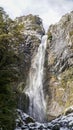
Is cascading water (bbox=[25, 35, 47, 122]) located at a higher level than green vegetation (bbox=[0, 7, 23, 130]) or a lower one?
lower

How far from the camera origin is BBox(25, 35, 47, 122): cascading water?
217 feet

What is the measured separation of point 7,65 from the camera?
19.0 metres

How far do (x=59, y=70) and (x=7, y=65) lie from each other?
54163 millimetres

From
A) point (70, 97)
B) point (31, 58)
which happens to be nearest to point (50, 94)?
point (70, 97)

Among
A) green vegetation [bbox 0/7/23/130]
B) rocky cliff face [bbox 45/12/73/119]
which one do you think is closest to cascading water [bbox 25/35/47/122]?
rocky cliff face [bbox 45/12/73/119]

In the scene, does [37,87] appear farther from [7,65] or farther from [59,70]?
[7,65]

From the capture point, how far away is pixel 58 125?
3011cm

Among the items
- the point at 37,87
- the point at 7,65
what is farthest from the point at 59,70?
the point at 7,65

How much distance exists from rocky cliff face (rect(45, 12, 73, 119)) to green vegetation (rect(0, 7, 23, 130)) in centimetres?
4602

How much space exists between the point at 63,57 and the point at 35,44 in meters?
8.55

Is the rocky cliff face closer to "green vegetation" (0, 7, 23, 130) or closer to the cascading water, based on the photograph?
the cascading water

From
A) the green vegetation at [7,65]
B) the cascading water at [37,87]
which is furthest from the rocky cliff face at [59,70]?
the green vegetation at [7,65]

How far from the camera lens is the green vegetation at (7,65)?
18.3m

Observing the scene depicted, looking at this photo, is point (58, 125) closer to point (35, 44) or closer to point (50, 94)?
point (50, 94)
